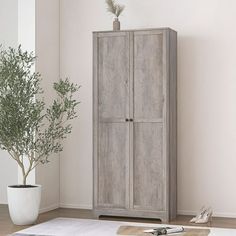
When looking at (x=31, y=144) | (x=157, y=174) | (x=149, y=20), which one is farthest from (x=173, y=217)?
(x=149, y=20)

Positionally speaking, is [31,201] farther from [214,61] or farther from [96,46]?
[214,61]

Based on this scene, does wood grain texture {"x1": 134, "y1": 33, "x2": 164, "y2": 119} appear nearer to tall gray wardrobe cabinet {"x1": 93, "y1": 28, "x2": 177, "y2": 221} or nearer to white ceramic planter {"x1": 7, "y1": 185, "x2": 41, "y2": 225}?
tall gray wardrobe cabinet {"x1": 93, "y1": 28, "x2": 177, "y2": 221}

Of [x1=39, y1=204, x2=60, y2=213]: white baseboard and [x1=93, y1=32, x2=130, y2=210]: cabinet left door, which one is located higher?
[x1=93, y1=32, x2=130, y2=210]: cabinet left door

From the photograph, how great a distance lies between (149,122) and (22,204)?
5.18 feet

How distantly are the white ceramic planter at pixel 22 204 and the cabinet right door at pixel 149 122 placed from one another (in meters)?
1.09

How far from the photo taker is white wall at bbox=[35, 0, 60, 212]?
670 centimetres

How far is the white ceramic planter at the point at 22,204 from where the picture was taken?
231 inches

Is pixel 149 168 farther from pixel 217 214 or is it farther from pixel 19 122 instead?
pixel 19 122

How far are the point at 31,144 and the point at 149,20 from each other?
6.62ft

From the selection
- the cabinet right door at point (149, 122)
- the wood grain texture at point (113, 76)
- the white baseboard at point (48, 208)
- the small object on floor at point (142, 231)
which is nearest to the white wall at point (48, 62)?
the white baseboard at point (48, 208)

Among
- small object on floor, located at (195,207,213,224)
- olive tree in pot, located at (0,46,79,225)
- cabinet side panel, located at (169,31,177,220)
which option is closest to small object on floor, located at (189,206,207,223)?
small object on floor, located at (195,207,213,224)

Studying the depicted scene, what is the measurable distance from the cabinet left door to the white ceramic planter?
2.57 ft

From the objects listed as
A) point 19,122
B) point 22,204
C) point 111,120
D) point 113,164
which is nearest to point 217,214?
point 113,164

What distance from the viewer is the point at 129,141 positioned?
6273 millimetres
